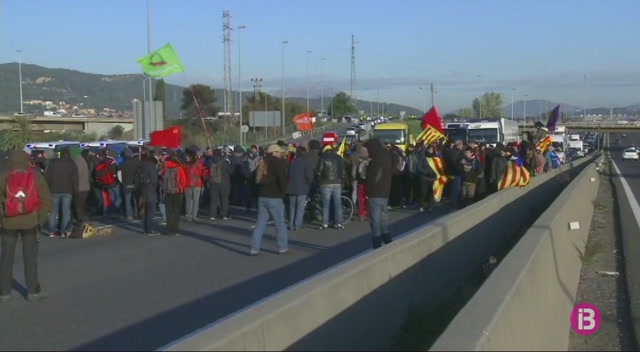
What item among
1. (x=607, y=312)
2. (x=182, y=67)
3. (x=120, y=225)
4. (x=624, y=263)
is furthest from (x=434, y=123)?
(x=607, y=312)

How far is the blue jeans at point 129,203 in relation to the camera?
21.1 metres

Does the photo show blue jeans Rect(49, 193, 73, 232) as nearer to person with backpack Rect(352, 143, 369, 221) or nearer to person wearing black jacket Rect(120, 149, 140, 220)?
person wearing black jacket Rect(120, 149, 140, 220)

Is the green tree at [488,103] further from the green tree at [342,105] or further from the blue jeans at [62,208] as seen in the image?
the blue jeans at [62,208]

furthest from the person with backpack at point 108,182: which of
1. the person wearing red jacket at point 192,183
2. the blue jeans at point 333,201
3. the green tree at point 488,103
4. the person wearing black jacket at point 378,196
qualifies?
the green tree at point 488,103

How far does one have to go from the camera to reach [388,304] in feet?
23.3

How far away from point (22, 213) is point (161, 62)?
23313 mm

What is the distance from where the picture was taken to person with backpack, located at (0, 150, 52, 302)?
10109 mm

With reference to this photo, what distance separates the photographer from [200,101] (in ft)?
305

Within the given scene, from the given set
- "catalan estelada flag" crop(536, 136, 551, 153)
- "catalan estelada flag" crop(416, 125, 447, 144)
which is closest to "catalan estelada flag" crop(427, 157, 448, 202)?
"catalan estelada flag" crop(416, 125, 447, 144)

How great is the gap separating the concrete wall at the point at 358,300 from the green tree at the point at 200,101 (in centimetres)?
7842

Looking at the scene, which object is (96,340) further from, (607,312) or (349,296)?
(607,312)

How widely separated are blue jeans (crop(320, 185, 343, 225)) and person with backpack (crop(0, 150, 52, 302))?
8.55 metres

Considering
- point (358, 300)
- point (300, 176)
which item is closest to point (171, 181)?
point (300, 176)

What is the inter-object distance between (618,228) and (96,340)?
1575cm
